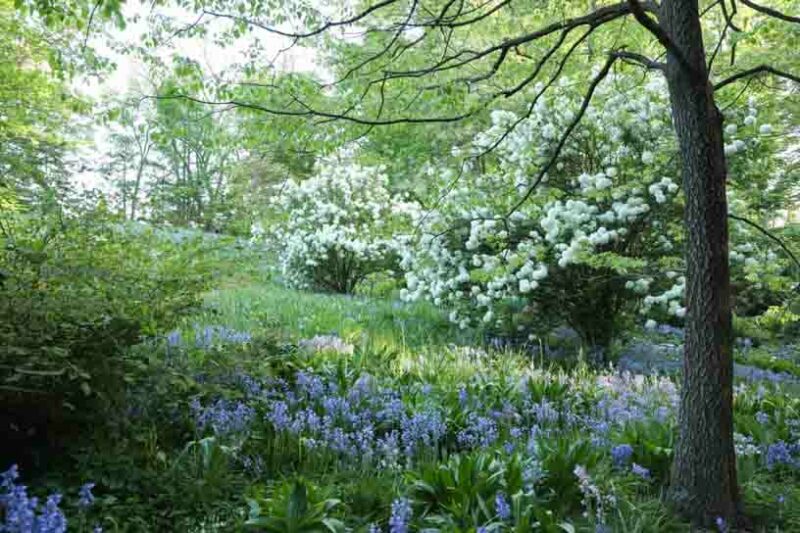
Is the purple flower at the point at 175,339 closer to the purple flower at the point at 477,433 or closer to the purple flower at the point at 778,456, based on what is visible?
the purple flower at the point at 477,433

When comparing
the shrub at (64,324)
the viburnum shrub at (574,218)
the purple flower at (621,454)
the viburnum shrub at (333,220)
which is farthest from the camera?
the viburnum shrub at (333,220)

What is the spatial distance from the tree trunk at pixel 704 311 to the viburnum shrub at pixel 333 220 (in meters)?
8.16

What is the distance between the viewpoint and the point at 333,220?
11680 mm

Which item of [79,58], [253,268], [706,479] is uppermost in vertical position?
[79,58]

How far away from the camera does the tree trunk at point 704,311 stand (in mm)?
2801

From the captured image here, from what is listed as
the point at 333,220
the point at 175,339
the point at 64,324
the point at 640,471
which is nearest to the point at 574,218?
the point at 640,471

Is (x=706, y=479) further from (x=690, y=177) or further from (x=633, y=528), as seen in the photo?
(x=690, y=177)

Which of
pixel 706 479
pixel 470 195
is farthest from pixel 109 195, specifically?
pixel 706 479

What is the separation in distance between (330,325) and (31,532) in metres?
5.22

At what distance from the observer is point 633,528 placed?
258 centimetres

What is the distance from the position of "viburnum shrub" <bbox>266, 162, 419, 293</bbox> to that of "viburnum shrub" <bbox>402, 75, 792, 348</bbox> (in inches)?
163

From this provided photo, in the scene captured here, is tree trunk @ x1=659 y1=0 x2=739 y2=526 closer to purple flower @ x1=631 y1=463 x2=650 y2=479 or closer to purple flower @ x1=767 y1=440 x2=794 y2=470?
purple flower @ x1=631 y1=463 x2=650 y2=479

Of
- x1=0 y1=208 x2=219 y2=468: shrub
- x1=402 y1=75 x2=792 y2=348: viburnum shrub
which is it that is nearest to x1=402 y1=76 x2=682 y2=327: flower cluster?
x1=402 y1=75 x2=792 y2=348: viburnum shrub

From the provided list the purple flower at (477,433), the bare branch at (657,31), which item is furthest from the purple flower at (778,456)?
the bare branch at (657,31)
